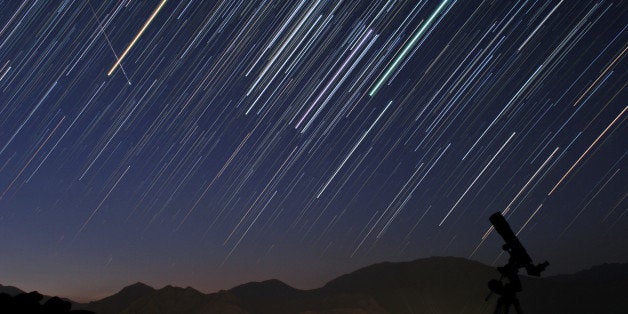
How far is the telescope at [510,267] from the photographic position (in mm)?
4895

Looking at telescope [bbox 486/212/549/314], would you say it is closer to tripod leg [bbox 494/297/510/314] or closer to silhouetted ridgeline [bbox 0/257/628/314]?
tripod leg [bbox 494/297/510/314]

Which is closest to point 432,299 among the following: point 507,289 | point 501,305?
point 501,305

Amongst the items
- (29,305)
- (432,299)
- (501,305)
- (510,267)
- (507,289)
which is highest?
(510,267)

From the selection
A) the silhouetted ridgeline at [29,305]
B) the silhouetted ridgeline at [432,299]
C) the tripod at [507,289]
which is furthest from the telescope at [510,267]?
the silhouetted ridgeline at [432,299]

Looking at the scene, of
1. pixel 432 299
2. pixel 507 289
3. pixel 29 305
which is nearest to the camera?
pixel 29 305

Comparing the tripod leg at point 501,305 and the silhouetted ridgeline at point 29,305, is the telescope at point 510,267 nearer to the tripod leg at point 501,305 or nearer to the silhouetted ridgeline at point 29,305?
the tripod leg at point 501,305

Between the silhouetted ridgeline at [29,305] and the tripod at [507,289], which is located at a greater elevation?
the tripod at [507,289]

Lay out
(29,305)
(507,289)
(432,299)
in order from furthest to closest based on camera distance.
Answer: (432,299), (507,289), (29,305)

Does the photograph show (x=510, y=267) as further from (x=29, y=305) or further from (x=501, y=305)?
(x=29, y=305)

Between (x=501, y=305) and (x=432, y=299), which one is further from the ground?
(x=501, y=305)

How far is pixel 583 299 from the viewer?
5832 inches

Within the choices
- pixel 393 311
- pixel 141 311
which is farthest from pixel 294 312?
pixel 141 311

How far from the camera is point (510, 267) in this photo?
493 centimetres

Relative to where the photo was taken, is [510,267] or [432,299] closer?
[510,267]
